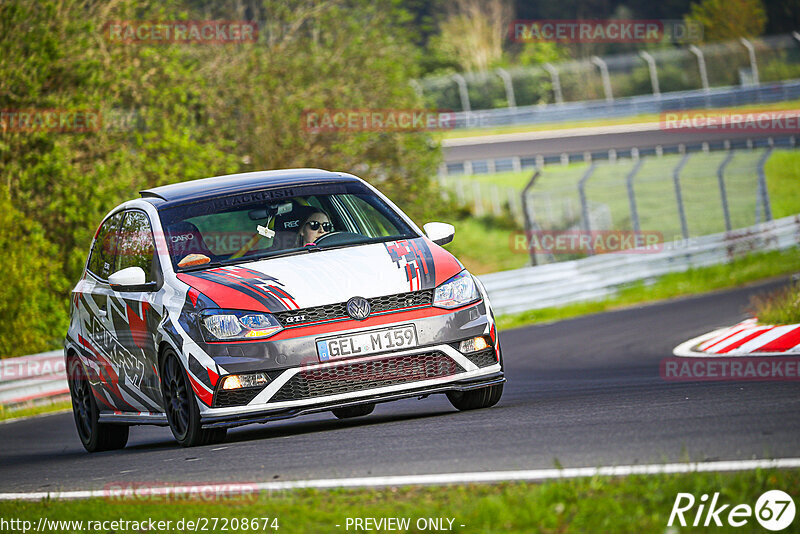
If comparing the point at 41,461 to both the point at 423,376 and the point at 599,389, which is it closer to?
the point at 423,376

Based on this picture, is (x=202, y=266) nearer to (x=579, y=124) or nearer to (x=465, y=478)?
(x=465, y=478)

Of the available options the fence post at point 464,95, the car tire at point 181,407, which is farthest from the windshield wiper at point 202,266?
the fence post at point 464,95

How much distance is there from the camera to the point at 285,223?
841 centimetres

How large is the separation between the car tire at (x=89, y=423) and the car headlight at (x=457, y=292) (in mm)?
3086

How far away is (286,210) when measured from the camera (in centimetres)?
848

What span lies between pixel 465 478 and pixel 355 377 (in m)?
2.03

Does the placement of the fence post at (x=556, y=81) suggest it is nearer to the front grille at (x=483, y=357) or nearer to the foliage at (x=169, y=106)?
the foliage at (x=169, y=106)

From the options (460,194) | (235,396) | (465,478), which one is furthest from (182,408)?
(460,194)

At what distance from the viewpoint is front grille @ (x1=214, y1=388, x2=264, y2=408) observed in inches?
282

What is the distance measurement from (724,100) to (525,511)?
4407cm

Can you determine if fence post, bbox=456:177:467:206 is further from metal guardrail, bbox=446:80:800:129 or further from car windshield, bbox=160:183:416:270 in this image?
car windshield, bbox=160:183:416:270

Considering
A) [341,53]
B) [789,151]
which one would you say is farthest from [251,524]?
[789,151]

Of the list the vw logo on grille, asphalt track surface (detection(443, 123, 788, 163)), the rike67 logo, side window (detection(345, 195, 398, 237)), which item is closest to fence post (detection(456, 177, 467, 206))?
asphalt track surface (detection(443, 123, 788, 163))

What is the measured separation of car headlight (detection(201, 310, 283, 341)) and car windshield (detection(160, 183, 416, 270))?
2.32 ft
